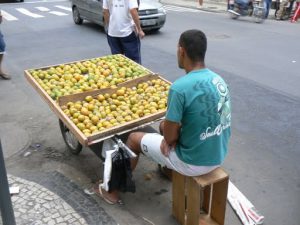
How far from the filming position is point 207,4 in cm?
2128

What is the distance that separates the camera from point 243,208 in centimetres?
360

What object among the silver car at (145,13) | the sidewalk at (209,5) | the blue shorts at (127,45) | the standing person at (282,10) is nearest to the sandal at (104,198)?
the blue shorts at (127,45)

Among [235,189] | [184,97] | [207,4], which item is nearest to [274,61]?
[235,189]

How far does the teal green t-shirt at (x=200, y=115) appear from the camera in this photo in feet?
9.16

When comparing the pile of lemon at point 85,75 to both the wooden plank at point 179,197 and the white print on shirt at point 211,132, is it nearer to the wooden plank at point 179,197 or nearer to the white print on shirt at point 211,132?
the wooden plank at point 179,197

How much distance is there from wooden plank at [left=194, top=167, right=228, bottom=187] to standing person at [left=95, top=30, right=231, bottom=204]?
0.04 metres

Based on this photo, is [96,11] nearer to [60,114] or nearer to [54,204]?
[60,114]

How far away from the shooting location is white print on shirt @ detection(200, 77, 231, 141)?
2.88 m

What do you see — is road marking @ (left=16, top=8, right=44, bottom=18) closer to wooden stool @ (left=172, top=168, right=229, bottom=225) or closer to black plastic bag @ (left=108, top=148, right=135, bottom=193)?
black plastic bag @ (left=108, top=148, right=135, bottom=193)

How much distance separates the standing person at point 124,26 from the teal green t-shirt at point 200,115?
341cm

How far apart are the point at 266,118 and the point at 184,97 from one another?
10.8ft

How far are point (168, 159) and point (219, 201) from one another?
0.60m

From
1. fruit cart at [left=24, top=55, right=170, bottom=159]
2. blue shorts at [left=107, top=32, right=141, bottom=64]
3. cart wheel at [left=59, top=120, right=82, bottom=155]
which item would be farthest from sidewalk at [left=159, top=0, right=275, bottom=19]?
cart wheel at [left=59, top=120, right=82, bottom=155]

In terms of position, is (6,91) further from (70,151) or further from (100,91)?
(100,91)
